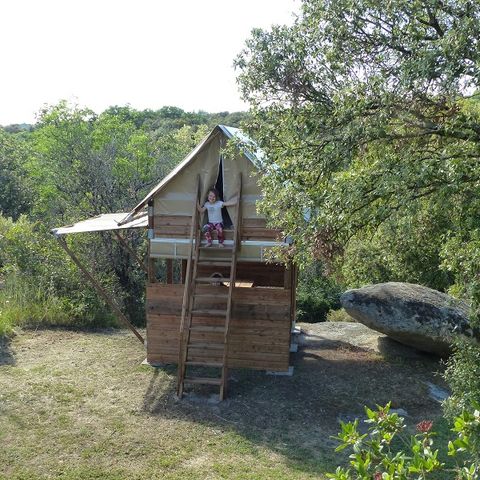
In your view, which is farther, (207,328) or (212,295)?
(212,295)

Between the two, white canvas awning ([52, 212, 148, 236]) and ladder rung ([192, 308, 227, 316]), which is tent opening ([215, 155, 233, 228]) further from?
ladder rung ([192, 308, 227, 316])

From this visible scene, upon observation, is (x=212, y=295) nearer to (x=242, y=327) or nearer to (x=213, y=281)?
(x=213, y=281)

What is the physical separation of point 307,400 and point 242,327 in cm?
186

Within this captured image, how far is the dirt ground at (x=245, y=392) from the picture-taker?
866cm

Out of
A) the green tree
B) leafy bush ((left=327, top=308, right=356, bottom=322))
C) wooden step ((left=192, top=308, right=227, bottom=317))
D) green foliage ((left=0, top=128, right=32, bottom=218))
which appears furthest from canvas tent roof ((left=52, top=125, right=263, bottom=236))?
green foliage ((left=0, top=128, right=32, bottom=218))

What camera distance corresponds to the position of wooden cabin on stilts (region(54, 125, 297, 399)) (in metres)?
10.6

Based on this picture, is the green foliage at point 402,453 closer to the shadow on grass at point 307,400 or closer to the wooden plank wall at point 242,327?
the shadow on grass at point 307,400

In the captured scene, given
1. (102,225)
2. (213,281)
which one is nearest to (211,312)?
(213,281)

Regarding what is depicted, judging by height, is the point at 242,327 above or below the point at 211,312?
below

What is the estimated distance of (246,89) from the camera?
8.27m

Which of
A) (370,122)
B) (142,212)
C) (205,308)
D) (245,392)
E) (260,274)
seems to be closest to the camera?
(370,122)

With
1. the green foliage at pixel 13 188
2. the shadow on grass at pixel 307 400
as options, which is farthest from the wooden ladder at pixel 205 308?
the green foliage at pixel 13 188

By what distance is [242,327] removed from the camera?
1078cm

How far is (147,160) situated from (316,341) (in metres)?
8.85
